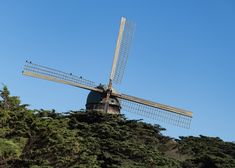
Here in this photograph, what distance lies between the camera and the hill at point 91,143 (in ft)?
72.6

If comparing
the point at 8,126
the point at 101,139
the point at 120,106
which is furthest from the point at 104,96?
the point at 8,126

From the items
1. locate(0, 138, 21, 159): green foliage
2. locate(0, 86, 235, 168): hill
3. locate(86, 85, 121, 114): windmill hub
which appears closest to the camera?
locate(0, 138, 21, 159): green foliage

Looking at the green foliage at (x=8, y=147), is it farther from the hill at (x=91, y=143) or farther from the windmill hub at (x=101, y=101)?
the windmill hub at (x=101, y=101)

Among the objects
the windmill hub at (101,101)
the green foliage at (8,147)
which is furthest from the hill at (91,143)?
the windmill hub at (101,101)

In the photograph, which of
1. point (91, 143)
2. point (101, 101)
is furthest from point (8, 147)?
point (101, 101)

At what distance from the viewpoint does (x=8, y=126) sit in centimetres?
2184

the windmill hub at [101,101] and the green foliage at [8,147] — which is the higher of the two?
the windmill hub at [101,101]

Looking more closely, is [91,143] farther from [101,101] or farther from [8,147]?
[101,101]

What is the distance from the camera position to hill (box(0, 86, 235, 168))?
22.1 m

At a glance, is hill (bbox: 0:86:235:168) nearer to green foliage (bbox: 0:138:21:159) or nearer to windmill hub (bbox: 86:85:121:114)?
green foliage (bbox: 0:138:21:159)

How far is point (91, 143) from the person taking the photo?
98.2 feet

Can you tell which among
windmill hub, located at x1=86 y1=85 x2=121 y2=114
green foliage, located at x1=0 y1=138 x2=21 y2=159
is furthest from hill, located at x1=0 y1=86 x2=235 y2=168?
windmill hub, located at x1=86 y1=85 x2=121 y2=114

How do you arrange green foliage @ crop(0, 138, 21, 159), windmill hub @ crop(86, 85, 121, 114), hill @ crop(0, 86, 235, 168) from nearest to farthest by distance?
green foliage @ crop(0, 138, 21, 159)
hill @ crop(0, 86, 235, 168)
windmill hub @ crop(86, 85, 121, 114)

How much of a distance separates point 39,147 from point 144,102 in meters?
23.4
